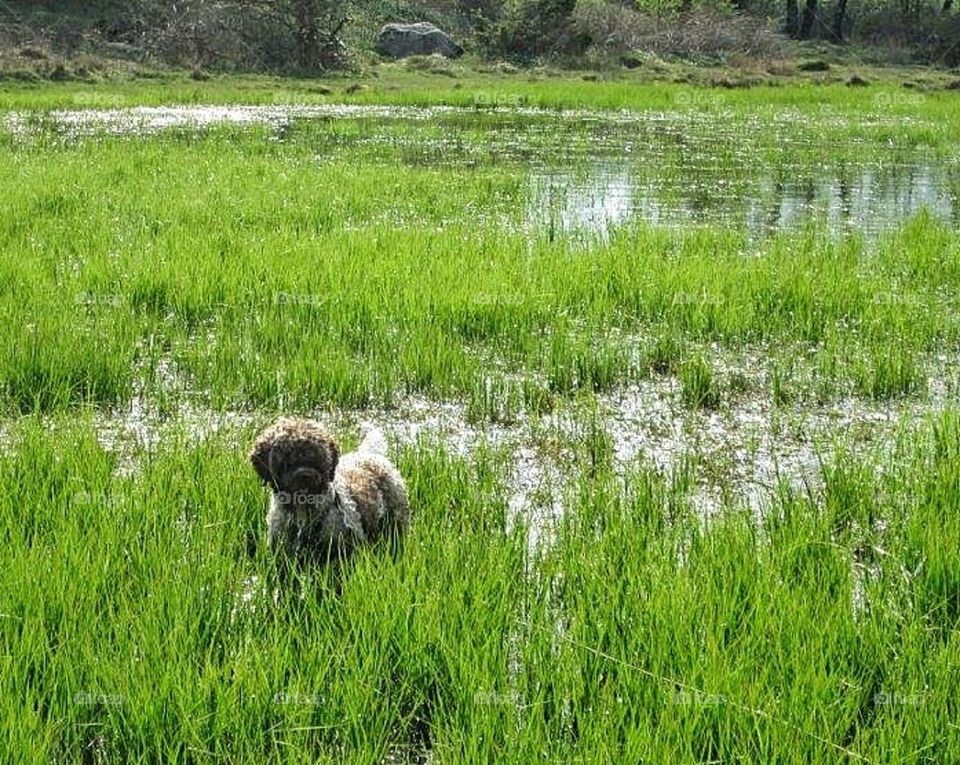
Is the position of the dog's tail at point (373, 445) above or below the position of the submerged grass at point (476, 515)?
above

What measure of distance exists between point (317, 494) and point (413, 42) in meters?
40.3

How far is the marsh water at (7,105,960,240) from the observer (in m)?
11.6

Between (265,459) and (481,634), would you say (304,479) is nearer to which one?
(265,459)

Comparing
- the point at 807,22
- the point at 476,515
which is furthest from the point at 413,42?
the point at 476,515

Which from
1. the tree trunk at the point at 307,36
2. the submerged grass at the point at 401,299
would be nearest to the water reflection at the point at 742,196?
the submerged grass at the point at 401,299

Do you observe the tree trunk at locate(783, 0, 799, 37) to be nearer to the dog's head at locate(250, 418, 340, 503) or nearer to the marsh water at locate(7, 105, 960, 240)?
the marsh water at locate(7, 105, 960, 240)

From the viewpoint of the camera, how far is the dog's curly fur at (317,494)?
3.28 meters

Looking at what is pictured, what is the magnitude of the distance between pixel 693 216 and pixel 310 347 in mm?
6588

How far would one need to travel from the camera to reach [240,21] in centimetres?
3525

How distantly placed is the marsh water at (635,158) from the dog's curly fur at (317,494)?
648 cm

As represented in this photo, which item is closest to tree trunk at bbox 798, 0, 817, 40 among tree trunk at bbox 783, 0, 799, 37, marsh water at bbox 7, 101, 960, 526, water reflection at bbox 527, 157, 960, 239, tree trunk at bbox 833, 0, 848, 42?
tree trunk at bbox 783, 0, 799, 37

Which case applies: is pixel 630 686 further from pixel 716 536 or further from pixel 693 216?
pixel 693 216

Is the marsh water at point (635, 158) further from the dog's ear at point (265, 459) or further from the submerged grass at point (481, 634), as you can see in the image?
the dog's ear at point (265, 459)

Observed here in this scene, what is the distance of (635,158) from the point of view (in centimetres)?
1689
